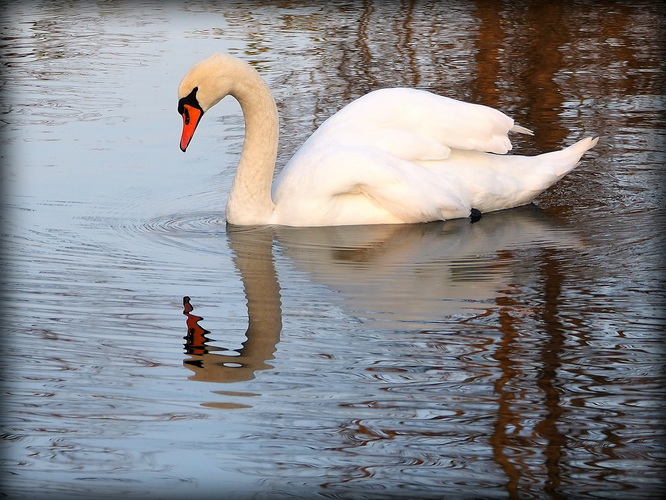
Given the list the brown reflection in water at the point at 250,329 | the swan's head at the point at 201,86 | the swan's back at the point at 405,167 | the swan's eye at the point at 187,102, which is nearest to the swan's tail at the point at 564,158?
the swan's back at the point at 405,167

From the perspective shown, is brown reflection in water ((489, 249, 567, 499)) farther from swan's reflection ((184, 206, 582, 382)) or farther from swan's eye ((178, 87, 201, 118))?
swan's eye ((178, 87, 201, 118))

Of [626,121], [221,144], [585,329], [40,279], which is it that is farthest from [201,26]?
[585,329]

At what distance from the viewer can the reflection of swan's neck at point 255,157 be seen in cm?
634

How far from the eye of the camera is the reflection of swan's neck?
20.8 ft

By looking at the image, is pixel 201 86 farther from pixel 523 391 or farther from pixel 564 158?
pixel 523 391

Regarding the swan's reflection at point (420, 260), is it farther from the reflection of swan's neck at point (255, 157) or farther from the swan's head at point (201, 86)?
the swan's head at point (201, 86)

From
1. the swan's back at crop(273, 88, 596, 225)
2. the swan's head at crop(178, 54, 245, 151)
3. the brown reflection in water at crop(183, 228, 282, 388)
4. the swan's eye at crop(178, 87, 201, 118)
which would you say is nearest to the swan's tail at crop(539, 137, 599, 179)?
the swan's back at crop(273, 88, 596, 225)

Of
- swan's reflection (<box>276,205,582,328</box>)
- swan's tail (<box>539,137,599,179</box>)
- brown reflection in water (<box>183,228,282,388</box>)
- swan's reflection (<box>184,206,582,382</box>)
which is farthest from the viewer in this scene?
swan's tail (<box>539,137,599,179</box>)

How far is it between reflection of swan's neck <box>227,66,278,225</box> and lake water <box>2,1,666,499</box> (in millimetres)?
167

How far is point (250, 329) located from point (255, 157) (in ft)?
5.74

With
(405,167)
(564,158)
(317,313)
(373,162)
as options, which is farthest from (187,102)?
(564,158)

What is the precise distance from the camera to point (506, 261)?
5715 millimetres

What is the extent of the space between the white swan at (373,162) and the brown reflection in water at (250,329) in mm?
329

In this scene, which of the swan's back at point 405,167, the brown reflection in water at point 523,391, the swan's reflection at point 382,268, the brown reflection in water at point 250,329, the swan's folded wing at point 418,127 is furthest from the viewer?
the swan's folded wing at point 418,127
